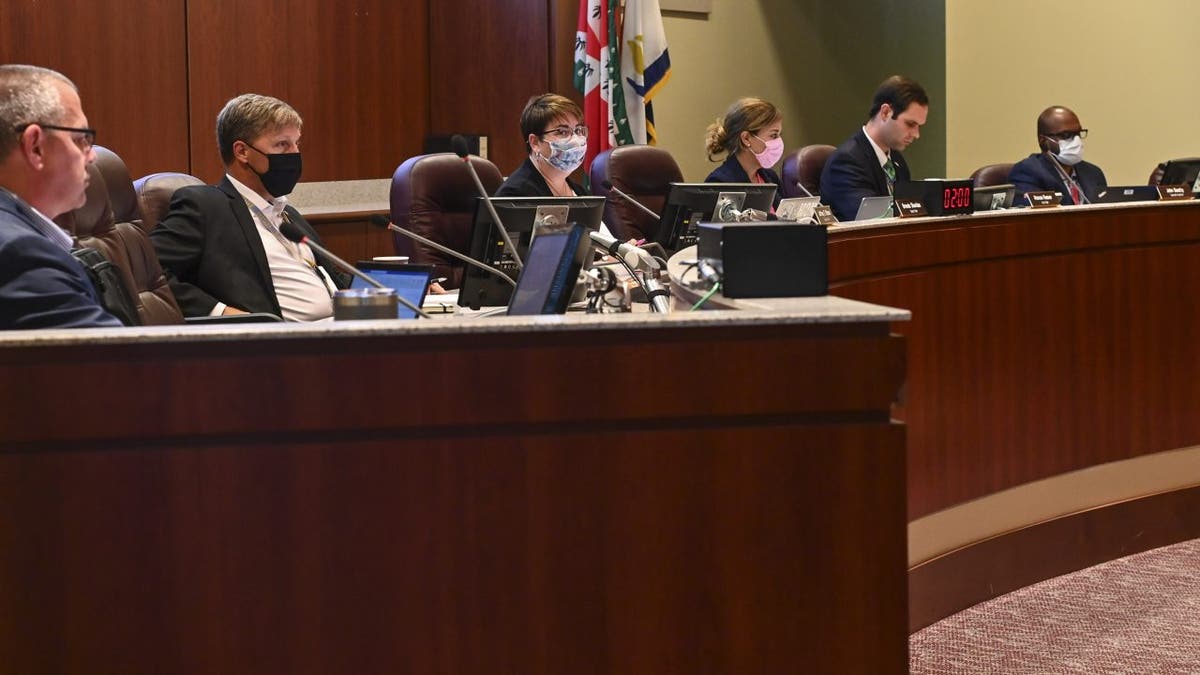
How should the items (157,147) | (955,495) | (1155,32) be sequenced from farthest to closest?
1. (1155,32)
2. (157,147)
3. (955,495)

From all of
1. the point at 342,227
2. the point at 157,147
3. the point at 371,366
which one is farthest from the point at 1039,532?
the point at 157,147

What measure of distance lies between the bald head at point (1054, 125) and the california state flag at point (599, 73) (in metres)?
1.89

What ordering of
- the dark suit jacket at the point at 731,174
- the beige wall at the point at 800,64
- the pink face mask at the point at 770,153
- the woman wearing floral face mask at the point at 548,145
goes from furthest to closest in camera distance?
the beige wall at the point at 800,64, the pink face mask at the point at 770,153, the dark suit jacket at the point at 731,174, the woman wearing floral face mask at the point at 548,145

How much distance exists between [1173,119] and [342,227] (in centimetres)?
444

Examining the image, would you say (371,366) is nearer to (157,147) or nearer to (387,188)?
(157,147)

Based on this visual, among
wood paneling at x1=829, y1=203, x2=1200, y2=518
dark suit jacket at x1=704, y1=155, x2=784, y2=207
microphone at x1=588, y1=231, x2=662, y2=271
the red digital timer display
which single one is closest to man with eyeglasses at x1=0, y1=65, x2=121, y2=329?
microphone at x1=588, y1=231, x2=662, y2=271

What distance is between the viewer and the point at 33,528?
5.22 feet

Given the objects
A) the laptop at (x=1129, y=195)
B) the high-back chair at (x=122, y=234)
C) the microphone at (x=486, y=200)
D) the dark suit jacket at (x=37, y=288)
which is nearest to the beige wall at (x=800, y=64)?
the laptop at (x=1129, y=195)

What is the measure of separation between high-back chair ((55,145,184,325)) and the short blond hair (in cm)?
48

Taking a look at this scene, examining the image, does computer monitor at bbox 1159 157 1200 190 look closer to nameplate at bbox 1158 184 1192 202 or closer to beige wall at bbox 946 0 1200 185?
nameplate at bbox 1158 184 1192 202

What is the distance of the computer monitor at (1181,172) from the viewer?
475 centimetres

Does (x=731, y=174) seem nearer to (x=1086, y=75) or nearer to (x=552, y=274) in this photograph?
(x=1086, y=75)

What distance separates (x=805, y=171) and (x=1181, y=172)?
5.12 feet

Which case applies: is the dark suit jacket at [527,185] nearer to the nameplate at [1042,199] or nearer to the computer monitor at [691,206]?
the computer monitor at [691,206]
